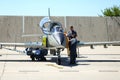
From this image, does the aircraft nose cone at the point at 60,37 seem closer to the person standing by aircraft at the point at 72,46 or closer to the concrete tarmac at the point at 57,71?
the person standing by aircraft at the point at 72,46

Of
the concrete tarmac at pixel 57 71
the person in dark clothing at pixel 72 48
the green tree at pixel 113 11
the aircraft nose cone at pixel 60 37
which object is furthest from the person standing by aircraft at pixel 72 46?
the green tree at pixel 113 11

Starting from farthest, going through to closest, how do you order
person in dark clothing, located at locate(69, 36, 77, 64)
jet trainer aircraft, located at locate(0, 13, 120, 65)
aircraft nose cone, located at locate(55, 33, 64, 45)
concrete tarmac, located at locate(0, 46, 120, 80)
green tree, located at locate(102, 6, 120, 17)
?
green tree, located at locate(102, 6, 120, 17), person in dark clothing, located at locate(69, 36, 77, 64), jet trainer aircraft, located at locate(0, 13, 120, 65), aircraft nose cone, located at locate(55, 33, 64, 45), concrete tarmac, located at locate(0, 46, 120, 80)

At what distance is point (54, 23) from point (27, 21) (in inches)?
981

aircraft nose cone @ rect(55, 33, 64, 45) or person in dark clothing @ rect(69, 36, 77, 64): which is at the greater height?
aircraft nose cone @ rect(55, 33, 64, 45)

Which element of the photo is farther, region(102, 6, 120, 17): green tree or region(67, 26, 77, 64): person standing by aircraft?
region(102, 6, 120, 17): green tree

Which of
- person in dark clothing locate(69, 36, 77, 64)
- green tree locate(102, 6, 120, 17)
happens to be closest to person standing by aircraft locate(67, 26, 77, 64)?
person in dark clothing locate(69, 36, 77, 64)

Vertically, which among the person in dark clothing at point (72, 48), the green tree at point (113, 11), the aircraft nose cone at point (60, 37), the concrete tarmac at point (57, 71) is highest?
the green tree at point (113, 11)

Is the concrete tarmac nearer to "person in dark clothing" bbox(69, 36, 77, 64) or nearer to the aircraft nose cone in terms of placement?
"person in dark clothing" bbox(69, 36, 77, 64)

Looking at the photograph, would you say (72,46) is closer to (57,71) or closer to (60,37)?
(60,37)

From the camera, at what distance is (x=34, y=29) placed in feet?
145

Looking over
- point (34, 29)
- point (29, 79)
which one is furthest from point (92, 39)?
point (29, 79)

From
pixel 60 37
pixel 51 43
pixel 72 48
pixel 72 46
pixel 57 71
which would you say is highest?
pixel 60 37

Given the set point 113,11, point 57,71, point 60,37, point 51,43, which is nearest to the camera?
point 57,71

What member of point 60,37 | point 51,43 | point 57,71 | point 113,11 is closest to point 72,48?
point 60,37
